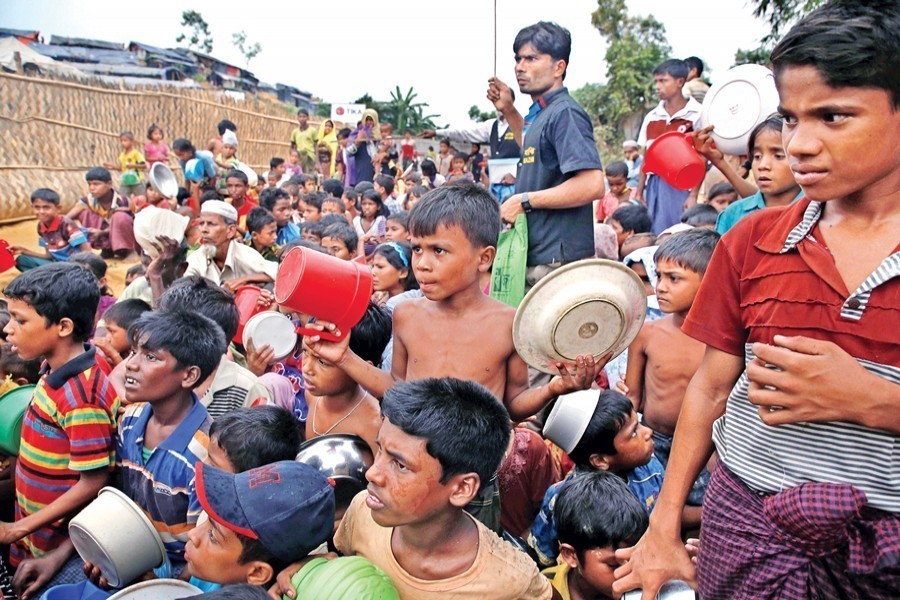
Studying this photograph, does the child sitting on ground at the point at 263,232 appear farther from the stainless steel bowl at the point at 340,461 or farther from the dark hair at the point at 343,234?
the stainless steel bowl at the point at 340,461

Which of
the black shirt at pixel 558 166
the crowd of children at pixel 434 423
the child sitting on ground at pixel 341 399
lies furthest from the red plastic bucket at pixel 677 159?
the child sitting on ground at pixel 341 399

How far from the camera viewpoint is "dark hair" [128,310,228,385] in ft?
8.95

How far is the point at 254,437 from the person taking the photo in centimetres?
246

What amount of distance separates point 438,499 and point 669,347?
63.7 inches

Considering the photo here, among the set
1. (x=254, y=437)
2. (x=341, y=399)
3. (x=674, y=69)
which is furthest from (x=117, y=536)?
(x=674, y=69)

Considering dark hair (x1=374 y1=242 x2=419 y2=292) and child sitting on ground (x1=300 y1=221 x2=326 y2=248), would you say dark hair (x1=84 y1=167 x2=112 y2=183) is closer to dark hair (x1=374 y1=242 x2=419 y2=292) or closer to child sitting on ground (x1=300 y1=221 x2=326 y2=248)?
child sitting on ground (x1=300 y1=221 x2=326 y2=248)

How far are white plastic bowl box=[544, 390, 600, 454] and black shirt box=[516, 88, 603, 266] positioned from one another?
0.97 m

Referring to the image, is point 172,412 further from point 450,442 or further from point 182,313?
point 450,442

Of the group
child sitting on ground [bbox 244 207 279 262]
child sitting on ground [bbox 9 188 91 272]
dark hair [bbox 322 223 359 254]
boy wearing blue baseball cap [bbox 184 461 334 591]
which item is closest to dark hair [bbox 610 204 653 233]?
dark hair [bbox 322 223 359 254]

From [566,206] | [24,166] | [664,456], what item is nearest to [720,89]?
[566,206]

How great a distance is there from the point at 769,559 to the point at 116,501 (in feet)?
6.34

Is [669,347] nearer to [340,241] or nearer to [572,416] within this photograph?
[572,416]

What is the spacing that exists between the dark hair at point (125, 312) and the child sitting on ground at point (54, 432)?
0.89 meters

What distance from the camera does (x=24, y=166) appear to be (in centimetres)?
1275
